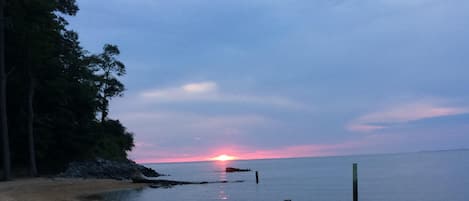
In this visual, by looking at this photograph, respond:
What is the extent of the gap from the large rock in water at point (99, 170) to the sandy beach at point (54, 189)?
19.2 feet

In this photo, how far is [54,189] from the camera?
37.6 meters

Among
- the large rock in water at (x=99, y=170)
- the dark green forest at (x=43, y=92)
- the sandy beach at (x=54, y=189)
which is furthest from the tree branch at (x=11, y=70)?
the large rock in water at (x=99, y=170)

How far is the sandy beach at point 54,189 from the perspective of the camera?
101 feet

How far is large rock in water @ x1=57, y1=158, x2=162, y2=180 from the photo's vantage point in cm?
5254

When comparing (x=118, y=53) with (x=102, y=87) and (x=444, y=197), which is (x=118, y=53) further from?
(x=444, y=197)

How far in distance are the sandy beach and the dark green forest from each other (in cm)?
430

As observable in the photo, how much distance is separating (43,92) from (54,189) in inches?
573

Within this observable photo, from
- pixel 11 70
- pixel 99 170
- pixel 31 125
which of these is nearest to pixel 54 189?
pixel 31 125

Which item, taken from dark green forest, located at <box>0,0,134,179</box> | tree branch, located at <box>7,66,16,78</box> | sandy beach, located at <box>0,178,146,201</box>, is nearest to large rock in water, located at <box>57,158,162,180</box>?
dark green forest, located at <box>0,0,134,179</box>

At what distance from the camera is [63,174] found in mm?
50812

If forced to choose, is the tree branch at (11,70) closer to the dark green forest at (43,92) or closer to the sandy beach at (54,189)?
the dark green forest at (43,92)

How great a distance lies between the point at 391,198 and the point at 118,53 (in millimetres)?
40501

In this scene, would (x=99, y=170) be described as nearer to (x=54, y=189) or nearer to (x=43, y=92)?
(x=43, y=92)

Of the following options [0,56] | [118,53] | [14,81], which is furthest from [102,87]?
[0,56]
